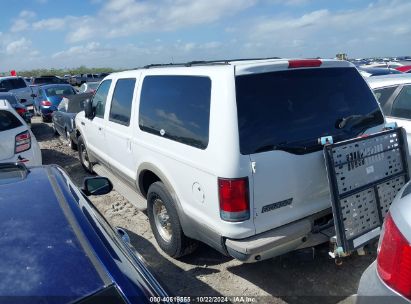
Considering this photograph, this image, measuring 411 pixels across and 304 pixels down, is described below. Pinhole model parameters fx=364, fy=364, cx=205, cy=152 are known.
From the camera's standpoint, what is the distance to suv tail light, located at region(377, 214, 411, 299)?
1656 mm

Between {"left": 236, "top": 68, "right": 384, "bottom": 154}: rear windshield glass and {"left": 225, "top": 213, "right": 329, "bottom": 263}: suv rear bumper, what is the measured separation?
657 mm

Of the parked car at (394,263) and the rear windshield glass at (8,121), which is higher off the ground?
the rear windshield glass at (8,121)

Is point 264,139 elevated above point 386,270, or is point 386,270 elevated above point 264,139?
point 264,139

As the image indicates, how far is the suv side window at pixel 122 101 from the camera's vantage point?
4613 millimetres

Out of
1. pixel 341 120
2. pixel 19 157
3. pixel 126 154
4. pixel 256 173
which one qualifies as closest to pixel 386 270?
pixel 256 173

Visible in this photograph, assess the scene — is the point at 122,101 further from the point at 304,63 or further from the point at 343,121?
the point at 343,121

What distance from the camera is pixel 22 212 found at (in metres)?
1.91

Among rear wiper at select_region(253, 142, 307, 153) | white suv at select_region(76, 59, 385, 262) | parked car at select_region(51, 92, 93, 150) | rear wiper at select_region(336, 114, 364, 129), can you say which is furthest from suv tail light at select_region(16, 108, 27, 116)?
rear wiper at select_region(336, 114, 364, 129)

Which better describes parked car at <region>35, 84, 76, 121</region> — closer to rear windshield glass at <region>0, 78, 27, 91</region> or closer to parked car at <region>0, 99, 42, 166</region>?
rear windshield glass at <region>0, 78, 27, 91</region>

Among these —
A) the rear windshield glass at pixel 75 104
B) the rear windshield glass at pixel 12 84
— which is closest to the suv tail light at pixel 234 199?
the rear windshield glass at pixel 75 104

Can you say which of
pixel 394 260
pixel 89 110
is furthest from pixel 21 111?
pixel 394 260

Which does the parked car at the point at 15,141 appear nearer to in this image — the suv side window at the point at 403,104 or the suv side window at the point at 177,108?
the suv side window at the point at 177,108

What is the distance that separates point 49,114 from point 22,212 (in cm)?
1438

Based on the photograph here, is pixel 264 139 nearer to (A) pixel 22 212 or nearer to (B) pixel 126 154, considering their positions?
(A) pixel 22 212
